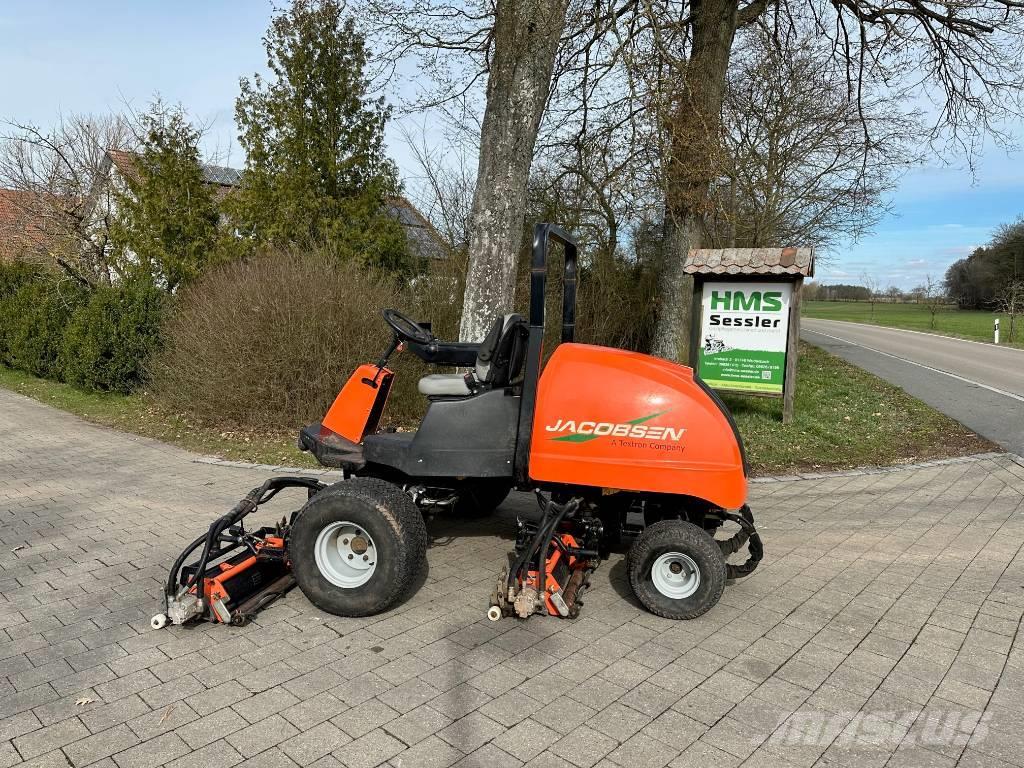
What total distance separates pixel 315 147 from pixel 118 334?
418 centimetres

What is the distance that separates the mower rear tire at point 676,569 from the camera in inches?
143

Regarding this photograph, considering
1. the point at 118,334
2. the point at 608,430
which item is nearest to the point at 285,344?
the point at 118,334

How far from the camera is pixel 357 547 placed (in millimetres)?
3791

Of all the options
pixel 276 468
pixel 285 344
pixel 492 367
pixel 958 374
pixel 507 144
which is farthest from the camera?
pixel 958 374

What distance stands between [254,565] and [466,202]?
907 centimetres

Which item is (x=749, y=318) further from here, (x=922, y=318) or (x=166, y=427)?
(x=922, y=318)

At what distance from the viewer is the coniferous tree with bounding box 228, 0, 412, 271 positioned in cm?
1128

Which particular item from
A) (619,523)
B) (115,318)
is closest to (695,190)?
(619,523)

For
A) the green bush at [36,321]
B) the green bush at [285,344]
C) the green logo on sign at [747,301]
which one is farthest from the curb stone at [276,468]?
the green bush at [36,321]

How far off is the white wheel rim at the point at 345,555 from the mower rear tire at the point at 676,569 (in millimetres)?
1380

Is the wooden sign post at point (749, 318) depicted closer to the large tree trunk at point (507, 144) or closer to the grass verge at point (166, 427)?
the large tree trunk at point (507, 144)

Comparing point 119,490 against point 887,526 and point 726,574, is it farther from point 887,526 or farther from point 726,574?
point 887,526

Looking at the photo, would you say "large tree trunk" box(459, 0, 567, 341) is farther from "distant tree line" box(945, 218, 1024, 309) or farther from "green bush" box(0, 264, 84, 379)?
"distant tree line" box(945, 218, 1024, 309)

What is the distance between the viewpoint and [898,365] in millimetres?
16969
